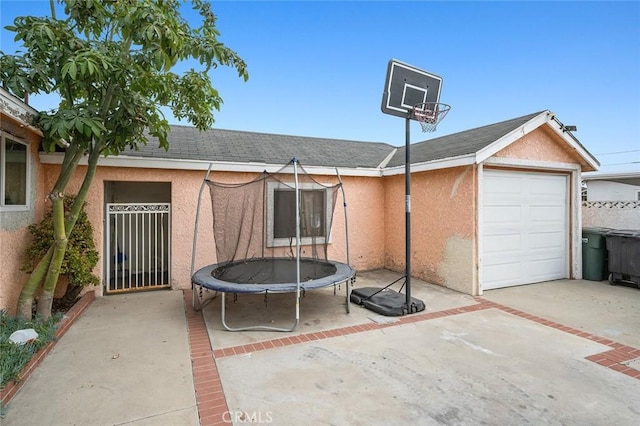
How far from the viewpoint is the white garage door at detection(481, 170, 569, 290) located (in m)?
6.68

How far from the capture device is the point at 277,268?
6062 millimetres

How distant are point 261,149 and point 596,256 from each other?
28.8 ft

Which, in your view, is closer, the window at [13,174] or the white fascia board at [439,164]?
the window at [13,174]

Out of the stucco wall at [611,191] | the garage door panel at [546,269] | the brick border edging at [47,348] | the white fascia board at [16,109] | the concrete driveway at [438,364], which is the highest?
the white fascia board at [16,109]

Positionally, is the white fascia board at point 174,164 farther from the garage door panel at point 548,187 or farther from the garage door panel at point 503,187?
the garage door panel at point 548,187

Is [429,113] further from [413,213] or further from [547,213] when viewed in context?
[547,213]

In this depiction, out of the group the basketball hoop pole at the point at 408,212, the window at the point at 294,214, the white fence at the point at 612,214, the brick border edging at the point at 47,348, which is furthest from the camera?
the white fence at the point at 612,214

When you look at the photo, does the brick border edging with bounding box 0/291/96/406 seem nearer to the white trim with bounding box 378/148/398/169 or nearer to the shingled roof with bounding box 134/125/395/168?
the shingled roof with bounding box 134/125/395/168

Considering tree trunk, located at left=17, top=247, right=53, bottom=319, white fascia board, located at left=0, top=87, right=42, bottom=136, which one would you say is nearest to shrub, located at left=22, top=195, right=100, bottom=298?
tree trunk, located at left=17, top=247, right=53, bottom=319

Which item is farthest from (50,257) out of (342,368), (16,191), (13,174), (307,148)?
(307,148)

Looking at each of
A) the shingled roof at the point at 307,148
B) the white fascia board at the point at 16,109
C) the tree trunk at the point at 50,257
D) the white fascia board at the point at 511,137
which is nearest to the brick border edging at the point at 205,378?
the tree trunk at the point at 50,257

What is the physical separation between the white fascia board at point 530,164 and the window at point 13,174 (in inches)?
310

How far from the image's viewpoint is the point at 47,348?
3721 millimetres

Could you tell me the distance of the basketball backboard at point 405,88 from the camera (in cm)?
520
